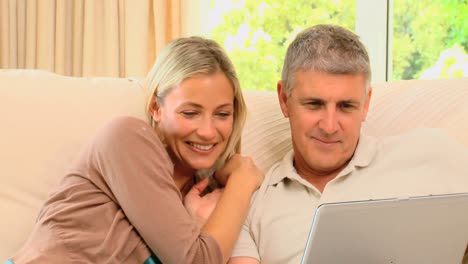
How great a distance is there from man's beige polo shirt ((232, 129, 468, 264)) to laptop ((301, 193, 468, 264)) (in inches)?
16.3

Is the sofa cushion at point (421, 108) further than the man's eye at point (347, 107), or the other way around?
the sofa cushion at point (421, 108)

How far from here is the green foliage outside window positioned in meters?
2.89

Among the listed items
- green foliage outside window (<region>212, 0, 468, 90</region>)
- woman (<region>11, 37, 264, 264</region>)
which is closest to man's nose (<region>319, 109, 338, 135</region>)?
woman (<region>11, 37, 264, 264</region>)

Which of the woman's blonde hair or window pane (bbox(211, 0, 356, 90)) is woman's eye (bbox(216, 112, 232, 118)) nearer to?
the woman's blonde hair

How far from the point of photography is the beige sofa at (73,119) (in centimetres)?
139

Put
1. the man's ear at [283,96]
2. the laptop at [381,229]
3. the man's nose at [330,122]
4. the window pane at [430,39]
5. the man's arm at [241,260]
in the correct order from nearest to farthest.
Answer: the laptop at [381,229]
the man's arm at [241,260]
the man's nose at [330,122]
the man's ear at [283,96]
the window pane at [430,39]

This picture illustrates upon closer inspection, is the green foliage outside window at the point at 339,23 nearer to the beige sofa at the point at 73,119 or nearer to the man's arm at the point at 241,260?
the beige sofa at the point at 73,119

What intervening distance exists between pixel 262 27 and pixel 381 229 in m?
2.25

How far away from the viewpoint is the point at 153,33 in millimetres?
2691

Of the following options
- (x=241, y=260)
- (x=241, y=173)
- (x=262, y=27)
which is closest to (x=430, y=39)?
(x=262, y=27)

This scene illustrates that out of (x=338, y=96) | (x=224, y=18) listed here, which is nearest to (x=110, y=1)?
(x=224, y=18)

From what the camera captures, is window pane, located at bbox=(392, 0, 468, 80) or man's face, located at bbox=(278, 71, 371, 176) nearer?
man's face, located at bbox=(278, 71, 371, 176)

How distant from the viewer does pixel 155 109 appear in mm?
1465

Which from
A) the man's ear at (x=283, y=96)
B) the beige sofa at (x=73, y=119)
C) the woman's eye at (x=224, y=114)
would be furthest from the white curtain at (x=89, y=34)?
the woman's eye at (x=224, y=114)
